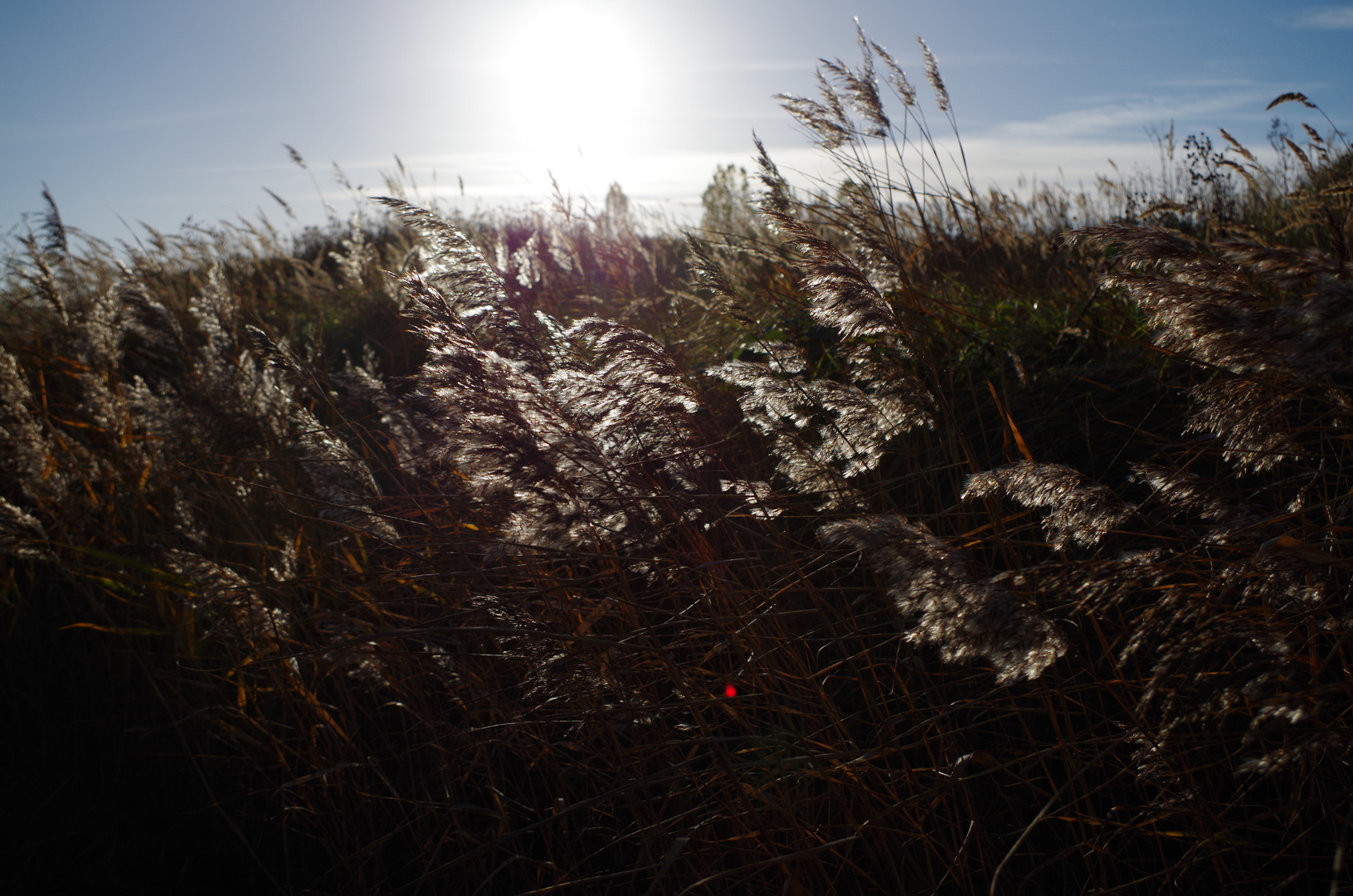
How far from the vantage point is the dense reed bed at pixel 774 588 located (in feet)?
4.51

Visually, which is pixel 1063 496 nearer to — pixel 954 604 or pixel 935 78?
pixel 954 604

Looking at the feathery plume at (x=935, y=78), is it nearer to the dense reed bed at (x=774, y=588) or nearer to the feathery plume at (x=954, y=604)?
the dense reed bed at (x=774, y=588)

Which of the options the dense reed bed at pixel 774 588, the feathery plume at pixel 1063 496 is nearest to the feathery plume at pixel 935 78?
the dense reed bed at pixel 774 588

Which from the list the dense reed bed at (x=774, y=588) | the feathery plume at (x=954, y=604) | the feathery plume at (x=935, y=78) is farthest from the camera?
the feathery plume at (x=935, y=78)

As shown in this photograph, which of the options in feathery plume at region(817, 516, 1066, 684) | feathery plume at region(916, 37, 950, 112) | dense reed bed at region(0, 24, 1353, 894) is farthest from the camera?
feathery plume at region(916, 37, 950, 112)

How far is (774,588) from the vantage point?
195 centimetres

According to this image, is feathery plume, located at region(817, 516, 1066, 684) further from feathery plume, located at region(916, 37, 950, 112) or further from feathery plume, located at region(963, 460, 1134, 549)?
feathery plume, located at region(916, 37, 950, 112)

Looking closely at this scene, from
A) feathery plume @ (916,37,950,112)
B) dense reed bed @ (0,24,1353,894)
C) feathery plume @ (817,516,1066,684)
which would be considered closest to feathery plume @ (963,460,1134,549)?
dense reed bed @ (0,24,1353,894)

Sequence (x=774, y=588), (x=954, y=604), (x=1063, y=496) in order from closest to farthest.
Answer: (x=954, y=604)
(x=1063, y=496)
(x=774, y=588)

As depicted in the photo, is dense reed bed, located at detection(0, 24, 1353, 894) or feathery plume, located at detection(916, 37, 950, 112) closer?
dense reed bed, located at detection(0, 24, 1353, 894)

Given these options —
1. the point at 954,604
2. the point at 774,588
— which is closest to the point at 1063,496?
the point at 954,604

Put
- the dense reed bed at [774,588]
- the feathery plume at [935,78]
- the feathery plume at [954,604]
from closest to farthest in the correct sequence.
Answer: the feathery plume at [954,604] < the dense reed bed at [774,588] < the feathery plume at [935,78]

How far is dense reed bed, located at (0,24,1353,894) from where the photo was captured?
1.38 m

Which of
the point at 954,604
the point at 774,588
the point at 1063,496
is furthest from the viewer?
the point at 774,588
